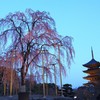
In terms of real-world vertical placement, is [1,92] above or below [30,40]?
below

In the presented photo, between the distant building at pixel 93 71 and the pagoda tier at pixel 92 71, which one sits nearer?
the distant building at pixel 93 71

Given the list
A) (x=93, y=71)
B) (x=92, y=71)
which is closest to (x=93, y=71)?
(x=93, y=71)

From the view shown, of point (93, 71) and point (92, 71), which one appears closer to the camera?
point (93, 71)

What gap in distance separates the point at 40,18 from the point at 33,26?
1.00 m

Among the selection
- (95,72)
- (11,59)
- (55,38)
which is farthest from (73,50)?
(95,72)

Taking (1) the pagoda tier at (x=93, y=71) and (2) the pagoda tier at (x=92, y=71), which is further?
(2) the pagoda tier at (x=92, y=71)

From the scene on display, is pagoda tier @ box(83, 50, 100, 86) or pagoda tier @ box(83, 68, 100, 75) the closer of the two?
pagoda tier @ box(83, 50, 100, 86)

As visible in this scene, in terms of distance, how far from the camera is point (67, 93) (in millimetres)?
51250

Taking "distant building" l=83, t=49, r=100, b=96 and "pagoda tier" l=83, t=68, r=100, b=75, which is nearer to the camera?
"distant building" l=83, t=49, r=100, b=96

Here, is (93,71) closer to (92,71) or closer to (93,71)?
(93,71)

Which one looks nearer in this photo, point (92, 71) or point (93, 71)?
point (93, 71)

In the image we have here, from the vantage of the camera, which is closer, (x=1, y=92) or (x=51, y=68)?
(x=51, y=68)

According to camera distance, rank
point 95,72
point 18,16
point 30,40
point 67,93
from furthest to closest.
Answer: point 67,93
point 95,72
point 18,16
point 30,40

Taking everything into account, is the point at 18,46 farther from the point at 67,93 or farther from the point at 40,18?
the point at 67,93
